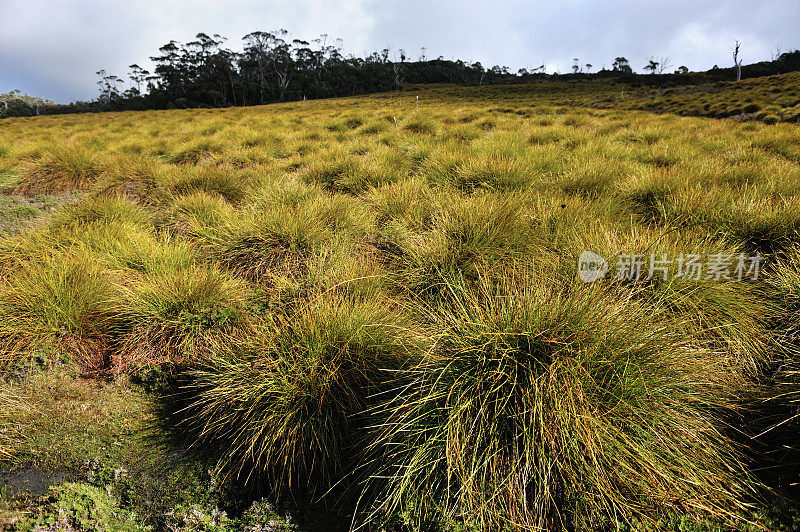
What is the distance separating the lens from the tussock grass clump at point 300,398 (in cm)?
177

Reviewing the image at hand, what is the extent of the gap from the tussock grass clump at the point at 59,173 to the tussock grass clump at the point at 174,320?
465 centimetres

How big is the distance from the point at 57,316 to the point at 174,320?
0.82 metres

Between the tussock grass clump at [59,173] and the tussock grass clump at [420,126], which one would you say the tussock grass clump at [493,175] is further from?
the tussock grass clump at [59,173]

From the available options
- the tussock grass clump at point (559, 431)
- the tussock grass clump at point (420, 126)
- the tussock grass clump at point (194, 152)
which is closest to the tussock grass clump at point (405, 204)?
the tussock grass clump at point (559, 431)

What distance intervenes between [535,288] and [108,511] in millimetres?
2450

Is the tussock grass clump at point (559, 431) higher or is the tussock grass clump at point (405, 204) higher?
the tussock grass clump at point (405, 204)

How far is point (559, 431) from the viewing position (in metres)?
1.41

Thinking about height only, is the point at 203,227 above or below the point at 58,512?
above

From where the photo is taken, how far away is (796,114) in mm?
12250

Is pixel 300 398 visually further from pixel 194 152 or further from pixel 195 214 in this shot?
pixel 194 152

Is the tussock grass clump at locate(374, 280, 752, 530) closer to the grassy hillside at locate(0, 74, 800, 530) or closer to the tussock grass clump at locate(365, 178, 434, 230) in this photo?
the grassy hillside at locate(0, 74, 800, 530)

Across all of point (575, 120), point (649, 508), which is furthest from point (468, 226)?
point (575, 120)

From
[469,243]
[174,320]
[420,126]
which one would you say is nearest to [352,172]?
[469,243]

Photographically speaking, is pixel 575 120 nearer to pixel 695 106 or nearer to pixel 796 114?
pixel 796 114
